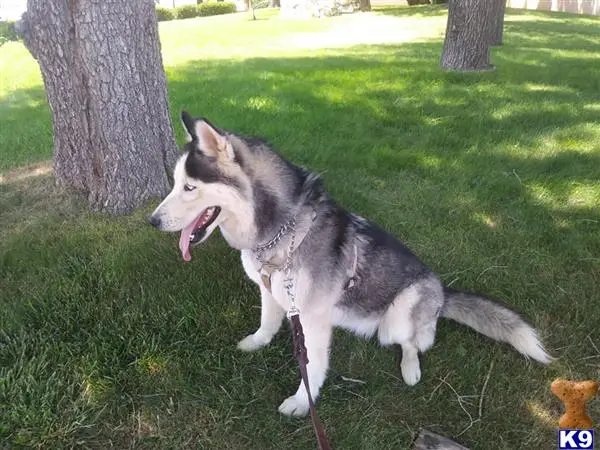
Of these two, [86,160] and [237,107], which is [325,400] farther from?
[237,107]

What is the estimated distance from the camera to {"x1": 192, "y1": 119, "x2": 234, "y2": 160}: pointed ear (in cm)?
231

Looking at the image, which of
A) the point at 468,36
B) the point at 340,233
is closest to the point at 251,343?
the point at 340,233

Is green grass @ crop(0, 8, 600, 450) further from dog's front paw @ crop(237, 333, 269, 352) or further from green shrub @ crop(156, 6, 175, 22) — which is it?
green shrub @ crop(156, 6, 175, 22)

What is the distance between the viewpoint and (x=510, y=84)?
8.13 metres

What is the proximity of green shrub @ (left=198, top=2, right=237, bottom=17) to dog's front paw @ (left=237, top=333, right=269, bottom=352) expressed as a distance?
1435 inches

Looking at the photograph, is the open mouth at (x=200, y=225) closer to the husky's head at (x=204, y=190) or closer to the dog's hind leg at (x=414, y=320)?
the husky's head at (x=204, y=190)

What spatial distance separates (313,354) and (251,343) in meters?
0.56

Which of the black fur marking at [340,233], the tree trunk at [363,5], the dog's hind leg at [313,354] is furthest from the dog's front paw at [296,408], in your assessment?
the tree trunk at [363,5]

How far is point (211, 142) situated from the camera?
239 centimetres

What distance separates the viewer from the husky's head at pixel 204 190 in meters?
2.43

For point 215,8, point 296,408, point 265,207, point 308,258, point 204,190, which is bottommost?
point 296,408

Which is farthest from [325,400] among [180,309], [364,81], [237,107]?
[364,81]

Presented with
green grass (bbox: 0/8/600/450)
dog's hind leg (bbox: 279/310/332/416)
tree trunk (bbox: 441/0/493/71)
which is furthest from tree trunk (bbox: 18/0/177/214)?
tree trunk (bbox: 441/0/493/71)

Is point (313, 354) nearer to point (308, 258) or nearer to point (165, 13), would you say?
point (308, 258)
